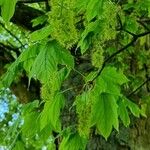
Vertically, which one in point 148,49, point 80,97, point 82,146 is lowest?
point 148,49

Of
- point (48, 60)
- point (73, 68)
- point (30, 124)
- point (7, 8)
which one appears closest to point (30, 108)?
point (30, 124)

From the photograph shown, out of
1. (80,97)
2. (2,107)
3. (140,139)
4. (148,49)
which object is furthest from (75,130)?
(2,107)

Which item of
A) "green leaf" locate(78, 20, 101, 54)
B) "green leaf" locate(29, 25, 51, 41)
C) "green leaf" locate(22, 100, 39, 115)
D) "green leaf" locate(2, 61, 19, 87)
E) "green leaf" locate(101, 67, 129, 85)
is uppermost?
"green leaf" locate(29, 25, 51, 41)

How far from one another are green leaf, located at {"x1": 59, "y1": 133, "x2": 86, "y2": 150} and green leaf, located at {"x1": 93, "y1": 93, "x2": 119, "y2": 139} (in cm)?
28

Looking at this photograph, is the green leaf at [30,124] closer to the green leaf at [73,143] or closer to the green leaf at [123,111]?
the green leaf at [73,143]

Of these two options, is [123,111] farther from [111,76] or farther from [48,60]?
[48,60]

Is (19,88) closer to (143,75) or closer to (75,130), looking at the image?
(143,75)

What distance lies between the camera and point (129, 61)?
285cm

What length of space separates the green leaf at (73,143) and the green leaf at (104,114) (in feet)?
0.91

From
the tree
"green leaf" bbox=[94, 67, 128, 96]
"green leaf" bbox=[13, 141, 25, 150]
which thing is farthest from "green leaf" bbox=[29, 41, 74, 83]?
"green leaf" bbox=[13, 141, 25, 150]

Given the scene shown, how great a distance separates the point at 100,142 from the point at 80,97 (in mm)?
989

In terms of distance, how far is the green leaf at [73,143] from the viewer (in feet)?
5.32

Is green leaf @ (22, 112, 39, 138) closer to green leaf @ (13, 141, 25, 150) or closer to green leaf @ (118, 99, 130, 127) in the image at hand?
green leaf @ (13, 141, 25, 150)

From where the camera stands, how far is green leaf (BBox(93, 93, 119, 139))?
1.35 metres
